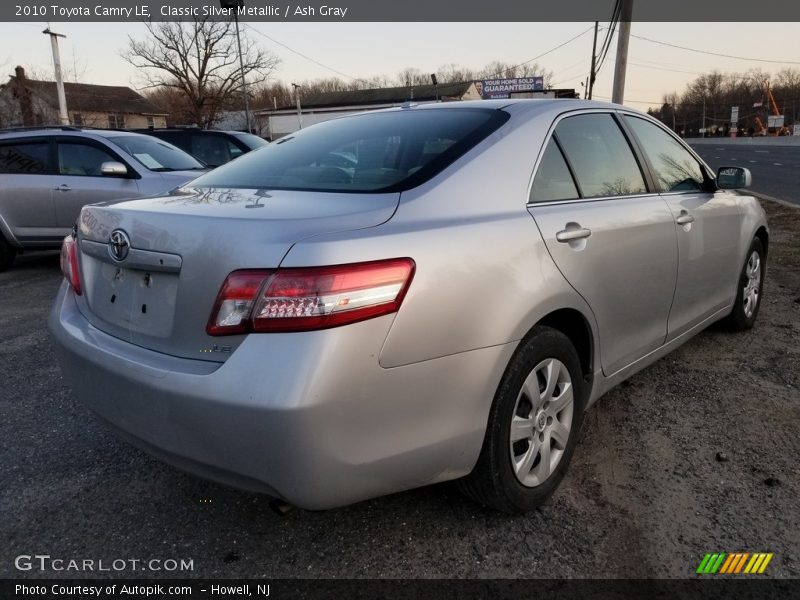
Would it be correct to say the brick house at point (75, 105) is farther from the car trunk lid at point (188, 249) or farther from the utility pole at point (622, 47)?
the car trunk lid at point (188, 249)

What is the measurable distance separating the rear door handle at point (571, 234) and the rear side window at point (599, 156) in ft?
0.90

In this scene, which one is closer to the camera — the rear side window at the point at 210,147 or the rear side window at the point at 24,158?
the rear side window at the point at 24,158

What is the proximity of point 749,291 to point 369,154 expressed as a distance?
3.28 meters

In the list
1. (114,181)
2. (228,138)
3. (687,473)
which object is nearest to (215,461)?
(687,473)

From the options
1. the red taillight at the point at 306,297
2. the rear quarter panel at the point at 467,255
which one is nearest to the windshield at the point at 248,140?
the rear quarter panel at the point at 467,255

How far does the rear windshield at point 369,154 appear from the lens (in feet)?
7.62

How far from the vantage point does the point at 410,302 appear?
1846 millimetres

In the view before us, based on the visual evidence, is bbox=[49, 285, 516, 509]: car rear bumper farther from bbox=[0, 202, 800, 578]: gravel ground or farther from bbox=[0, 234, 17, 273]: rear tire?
bbox=[0, 234, 17, 273]: rear tire

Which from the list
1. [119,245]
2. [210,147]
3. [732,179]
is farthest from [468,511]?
[210,147]

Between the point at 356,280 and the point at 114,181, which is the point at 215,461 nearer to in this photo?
the point at 356,280

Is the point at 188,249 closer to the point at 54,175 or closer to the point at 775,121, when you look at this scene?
the point at 54,175

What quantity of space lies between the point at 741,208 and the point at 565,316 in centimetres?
239

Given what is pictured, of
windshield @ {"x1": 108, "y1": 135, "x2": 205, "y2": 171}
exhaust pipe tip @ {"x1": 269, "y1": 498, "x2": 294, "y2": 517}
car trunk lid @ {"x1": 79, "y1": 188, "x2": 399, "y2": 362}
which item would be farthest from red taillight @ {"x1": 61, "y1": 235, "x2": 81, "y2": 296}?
windshield @ {"x1": 108, "y1": 135, "x2": 205, "y2": 171}

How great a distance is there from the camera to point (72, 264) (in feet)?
8.32
